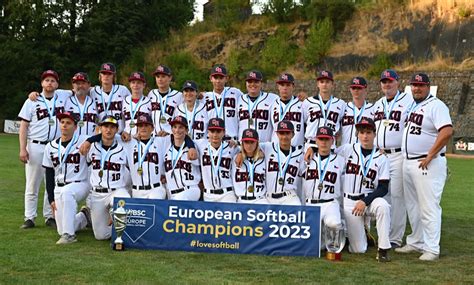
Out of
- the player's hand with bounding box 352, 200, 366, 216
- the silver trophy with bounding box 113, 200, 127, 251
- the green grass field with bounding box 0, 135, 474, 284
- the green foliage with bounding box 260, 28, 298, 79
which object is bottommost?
the green grass field with bounding box 0, 135, 474, 284

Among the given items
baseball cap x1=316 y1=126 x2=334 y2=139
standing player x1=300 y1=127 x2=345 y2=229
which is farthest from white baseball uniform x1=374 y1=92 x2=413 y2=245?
baseball cap x1=316 y1=126 x2=334 y2=139

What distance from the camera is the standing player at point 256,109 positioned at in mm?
7824

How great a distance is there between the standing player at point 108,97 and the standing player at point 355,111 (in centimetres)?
313

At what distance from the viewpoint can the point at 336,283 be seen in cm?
527

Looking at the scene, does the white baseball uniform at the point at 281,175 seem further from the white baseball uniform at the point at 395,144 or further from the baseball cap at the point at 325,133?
the white baseball uniform at the point at 395,144

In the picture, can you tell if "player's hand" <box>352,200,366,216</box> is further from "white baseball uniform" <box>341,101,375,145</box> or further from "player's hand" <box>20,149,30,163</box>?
"player's hand" <box>20,149,30,163</box>

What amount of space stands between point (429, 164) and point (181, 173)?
117 inches

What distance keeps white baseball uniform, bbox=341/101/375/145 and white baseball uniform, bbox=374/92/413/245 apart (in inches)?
11.5

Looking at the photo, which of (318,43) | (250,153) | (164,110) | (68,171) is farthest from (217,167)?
(318,43)

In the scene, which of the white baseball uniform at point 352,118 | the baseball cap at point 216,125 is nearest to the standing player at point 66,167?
the baseball cap at point 216,125

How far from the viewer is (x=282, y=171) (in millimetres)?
6918

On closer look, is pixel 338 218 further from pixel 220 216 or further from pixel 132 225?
pixel 132 225

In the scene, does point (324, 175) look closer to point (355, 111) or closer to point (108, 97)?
point (355, 111)

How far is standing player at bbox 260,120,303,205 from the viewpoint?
6.92 m
